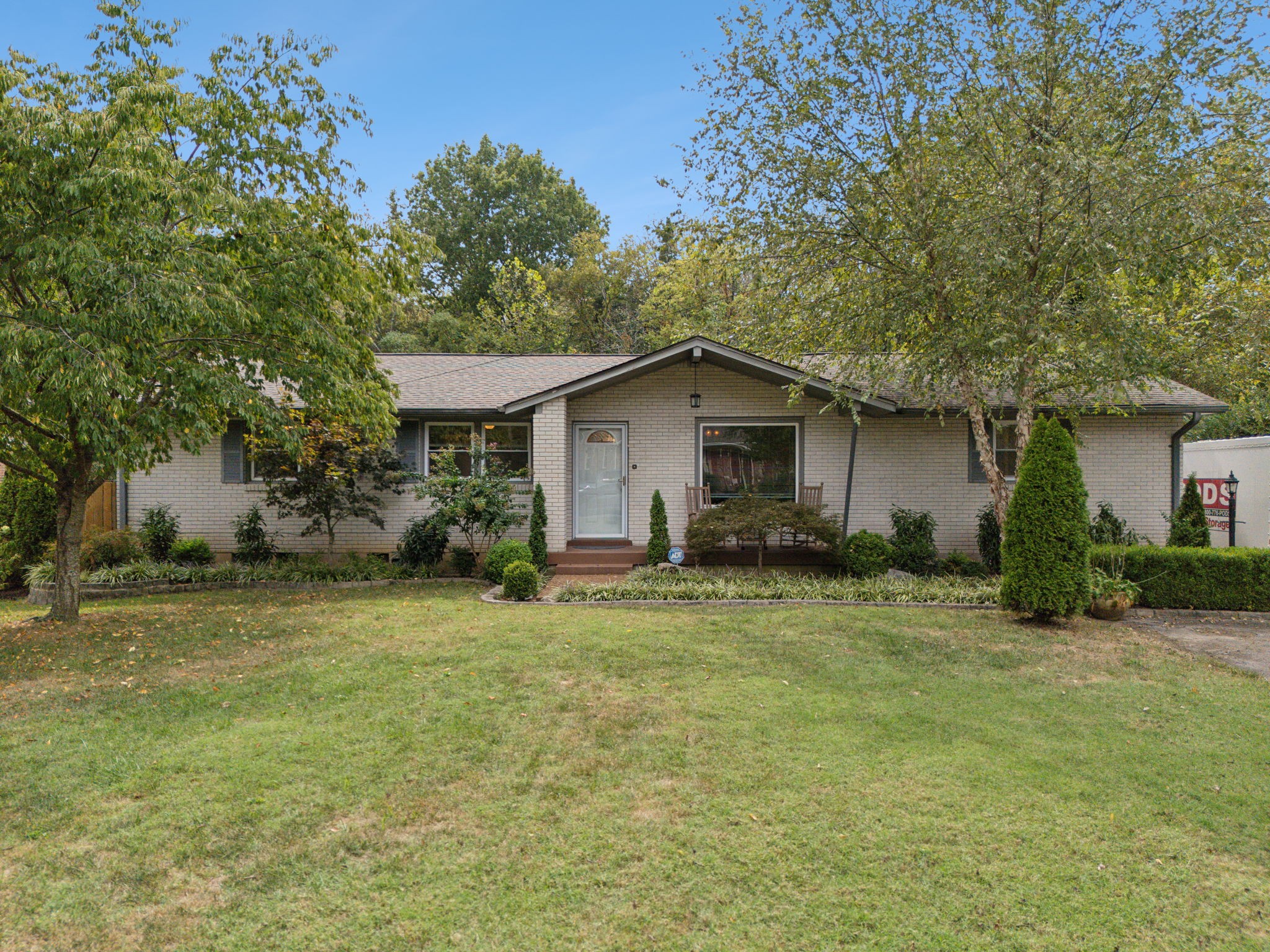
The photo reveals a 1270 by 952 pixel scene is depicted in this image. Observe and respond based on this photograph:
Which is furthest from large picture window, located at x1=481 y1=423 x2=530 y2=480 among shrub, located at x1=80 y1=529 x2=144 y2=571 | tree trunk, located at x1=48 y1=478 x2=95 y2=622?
tree trunk, located at x1=48 y1=478 x2=95 y2=622

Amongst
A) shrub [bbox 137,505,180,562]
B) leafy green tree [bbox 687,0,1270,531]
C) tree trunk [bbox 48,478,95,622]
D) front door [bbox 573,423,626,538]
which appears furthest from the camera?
front door [bbox 573,423,626,538]

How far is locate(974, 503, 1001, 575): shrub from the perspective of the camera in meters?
11.6

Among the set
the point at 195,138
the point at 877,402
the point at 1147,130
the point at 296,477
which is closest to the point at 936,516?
the point at 877,402

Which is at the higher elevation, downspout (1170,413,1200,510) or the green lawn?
downspout (1170,413,1200,510)

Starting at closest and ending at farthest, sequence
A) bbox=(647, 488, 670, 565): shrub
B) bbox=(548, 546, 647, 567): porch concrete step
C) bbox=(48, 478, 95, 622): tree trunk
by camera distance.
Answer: bbox=(48, 478, 95, 622): tree trunk → bbox=(647, 488, 670, 565): shrub → bbox=(548, 546, 647, 567): porch concrete step

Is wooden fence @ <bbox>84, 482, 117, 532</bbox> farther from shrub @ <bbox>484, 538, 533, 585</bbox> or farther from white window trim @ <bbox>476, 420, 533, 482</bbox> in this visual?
shrub @ <bbox>484, 538, 533, 585</bbox>

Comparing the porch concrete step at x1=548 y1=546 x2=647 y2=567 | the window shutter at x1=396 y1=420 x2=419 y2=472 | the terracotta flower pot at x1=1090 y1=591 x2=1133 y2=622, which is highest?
the window shutter at x1=396 y1=420 x2=419 y2=472

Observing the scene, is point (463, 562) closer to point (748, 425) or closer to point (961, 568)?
point (748, 425)

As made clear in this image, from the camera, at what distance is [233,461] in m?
12.8

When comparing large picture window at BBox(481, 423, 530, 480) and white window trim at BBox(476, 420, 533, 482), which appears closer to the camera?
white window trim at BBox(476, 420, 533, 482)

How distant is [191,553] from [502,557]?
544cm

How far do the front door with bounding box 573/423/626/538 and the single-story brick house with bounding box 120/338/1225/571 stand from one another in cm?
2

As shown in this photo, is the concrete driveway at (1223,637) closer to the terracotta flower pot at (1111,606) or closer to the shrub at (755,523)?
the terracotta flower pot at (1111,606)

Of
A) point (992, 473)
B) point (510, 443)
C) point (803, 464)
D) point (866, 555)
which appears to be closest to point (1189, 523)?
point (992, 473)
